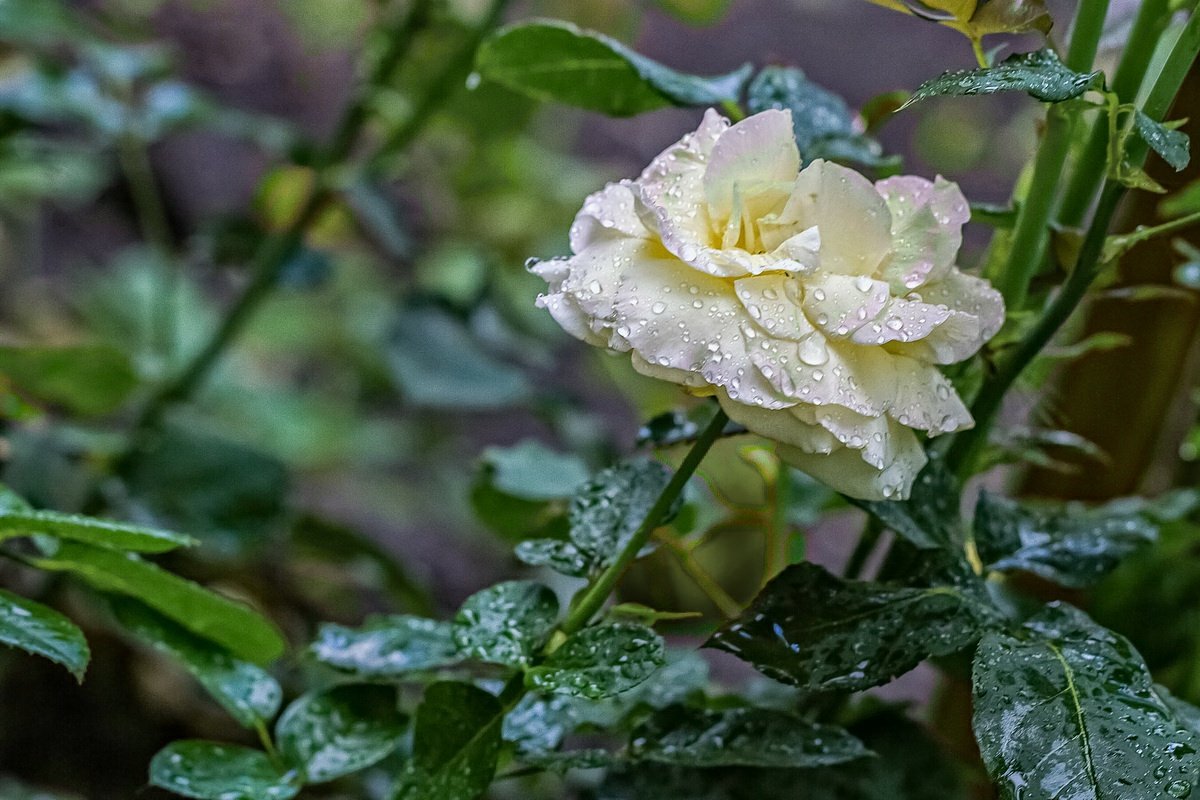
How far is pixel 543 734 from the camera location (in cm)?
48

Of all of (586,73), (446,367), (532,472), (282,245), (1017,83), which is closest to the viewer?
(1017,83)

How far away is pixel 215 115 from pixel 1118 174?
0.91m

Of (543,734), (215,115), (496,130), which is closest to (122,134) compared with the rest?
(215,115)

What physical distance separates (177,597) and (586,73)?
357mm

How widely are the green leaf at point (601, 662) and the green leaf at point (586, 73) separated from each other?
29 cm

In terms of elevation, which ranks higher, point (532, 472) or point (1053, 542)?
point (532, 472)

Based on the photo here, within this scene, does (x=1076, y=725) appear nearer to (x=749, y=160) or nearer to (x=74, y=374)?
(x=749, y=160)

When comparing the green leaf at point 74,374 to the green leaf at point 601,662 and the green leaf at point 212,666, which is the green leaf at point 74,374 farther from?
the green leaf at point 601,662

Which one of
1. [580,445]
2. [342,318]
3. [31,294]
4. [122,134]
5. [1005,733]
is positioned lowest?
[1005,733]

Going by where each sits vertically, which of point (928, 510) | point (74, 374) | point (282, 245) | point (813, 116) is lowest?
point (928, 510)

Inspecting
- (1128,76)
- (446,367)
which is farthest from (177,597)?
(446,367)

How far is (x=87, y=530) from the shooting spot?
0.41m

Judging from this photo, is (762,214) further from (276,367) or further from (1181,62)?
(276,367)

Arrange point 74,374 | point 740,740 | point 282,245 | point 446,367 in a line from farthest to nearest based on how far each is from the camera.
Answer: point 446,367 → point 282,245 → point 74,374 → point 740,740
